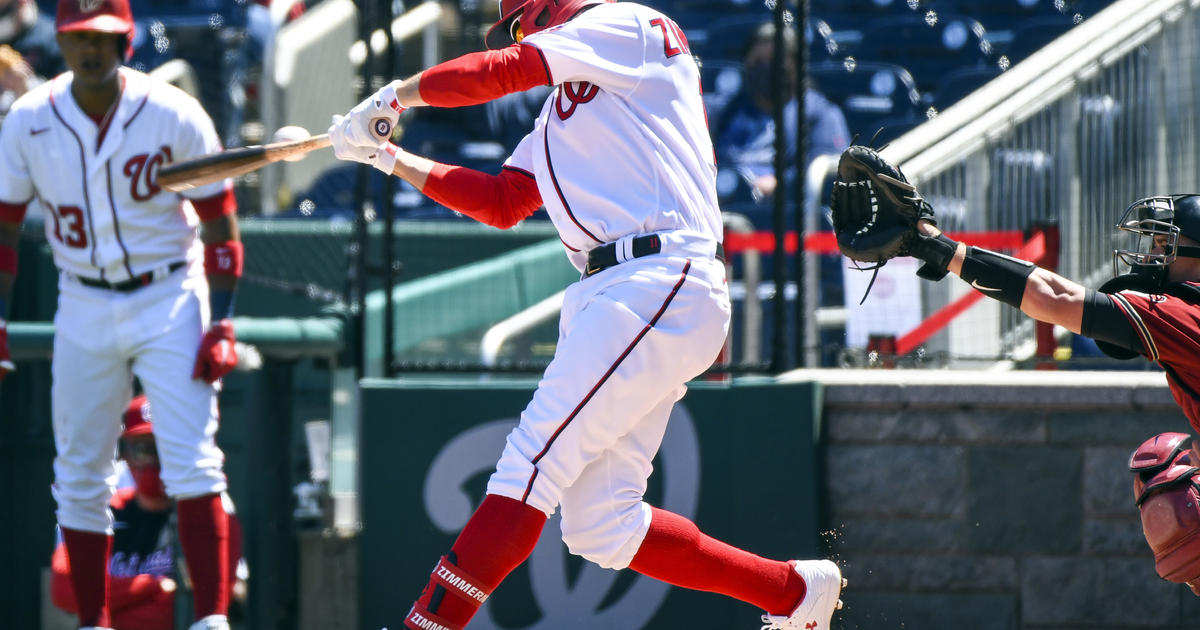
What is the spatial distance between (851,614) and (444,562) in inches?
81.0

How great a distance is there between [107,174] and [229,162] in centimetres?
79

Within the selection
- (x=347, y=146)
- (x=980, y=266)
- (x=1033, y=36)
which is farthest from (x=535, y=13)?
(x=1033, y=36)

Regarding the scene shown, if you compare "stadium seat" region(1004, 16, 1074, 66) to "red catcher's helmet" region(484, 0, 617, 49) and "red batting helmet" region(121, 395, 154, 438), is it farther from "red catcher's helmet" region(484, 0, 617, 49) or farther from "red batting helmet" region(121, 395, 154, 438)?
"red batting helmet" region(121, 395, 154, 438)

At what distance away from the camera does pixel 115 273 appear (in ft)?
14.4

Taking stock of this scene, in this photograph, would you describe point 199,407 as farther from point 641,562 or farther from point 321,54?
point 321,54

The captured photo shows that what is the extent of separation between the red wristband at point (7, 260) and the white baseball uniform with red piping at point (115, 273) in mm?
146

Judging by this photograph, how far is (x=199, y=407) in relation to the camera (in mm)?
4328

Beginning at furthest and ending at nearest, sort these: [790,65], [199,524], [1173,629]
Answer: [790,65], [1173,629], [199,524]

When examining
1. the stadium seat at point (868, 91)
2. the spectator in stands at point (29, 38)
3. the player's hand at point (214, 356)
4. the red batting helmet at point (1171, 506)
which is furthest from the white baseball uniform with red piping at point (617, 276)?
the spectator in stands at point (29, 38)

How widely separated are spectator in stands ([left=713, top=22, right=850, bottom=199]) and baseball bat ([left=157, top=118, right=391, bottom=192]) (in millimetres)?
3789

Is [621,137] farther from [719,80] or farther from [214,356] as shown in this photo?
[719,80]

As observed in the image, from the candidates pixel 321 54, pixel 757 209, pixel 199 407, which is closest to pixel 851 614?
pixel 199 407

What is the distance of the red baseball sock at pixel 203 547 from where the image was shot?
427 centimetres

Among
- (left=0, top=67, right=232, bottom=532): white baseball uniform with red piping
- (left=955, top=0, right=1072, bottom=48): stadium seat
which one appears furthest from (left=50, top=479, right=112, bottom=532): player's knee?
(left=955, top=0, right=1072, bottom=48): stadium seat
